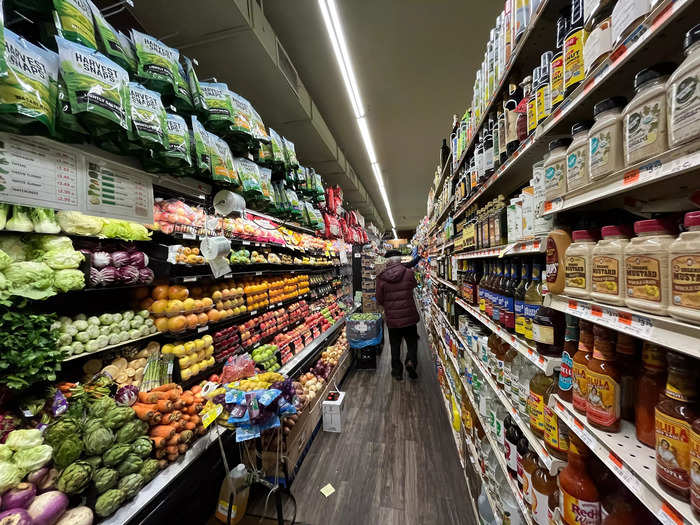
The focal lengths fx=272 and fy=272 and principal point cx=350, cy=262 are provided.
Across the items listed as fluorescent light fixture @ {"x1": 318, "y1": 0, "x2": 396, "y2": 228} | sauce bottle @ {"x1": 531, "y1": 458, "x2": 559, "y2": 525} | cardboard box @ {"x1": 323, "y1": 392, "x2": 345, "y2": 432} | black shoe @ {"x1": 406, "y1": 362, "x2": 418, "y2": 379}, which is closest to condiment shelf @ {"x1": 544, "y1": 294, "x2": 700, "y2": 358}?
sauce bottle @ {"x1": 531, "y1": 458, "x2": 559, "y2": 525}

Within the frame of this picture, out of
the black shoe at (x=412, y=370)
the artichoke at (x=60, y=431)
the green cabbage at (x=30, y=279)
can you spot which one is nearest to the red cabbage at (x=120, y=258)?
the green cabbage at (x=30, y=279)

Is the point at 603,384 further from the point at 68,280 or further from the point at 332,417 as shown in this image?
the point at 332,417

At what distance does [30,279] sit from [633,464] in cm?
207

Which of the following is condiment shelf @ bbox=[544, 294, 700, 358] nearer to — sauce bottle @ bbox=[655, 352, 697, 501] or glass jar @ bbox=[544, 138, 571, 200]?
sauce bottle @ bbox=[655, 352, 697, 501]

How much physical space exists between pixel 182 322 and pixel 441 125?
5.39 meters

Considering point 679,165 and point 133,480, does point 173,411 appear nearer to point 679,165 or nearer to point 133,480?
point 133,480

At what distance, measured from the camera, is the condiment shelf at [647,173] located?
511mm

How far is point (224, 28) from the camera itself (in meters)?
2.03

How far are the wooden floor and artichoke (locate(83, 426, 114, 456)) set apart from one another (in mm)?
1340

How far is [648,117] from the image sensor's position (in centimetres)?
60

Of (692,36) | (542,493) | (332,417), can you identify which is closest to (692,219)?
(692,36)

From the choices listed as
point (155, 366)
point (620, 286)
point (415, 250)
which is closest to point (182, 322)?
point (155, 366)

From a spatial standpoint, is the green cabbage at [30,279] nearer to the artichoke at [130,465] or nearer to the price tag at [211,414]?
the artichoke at [130,465]

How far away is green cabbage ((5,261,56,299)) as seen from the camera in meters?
1.09
